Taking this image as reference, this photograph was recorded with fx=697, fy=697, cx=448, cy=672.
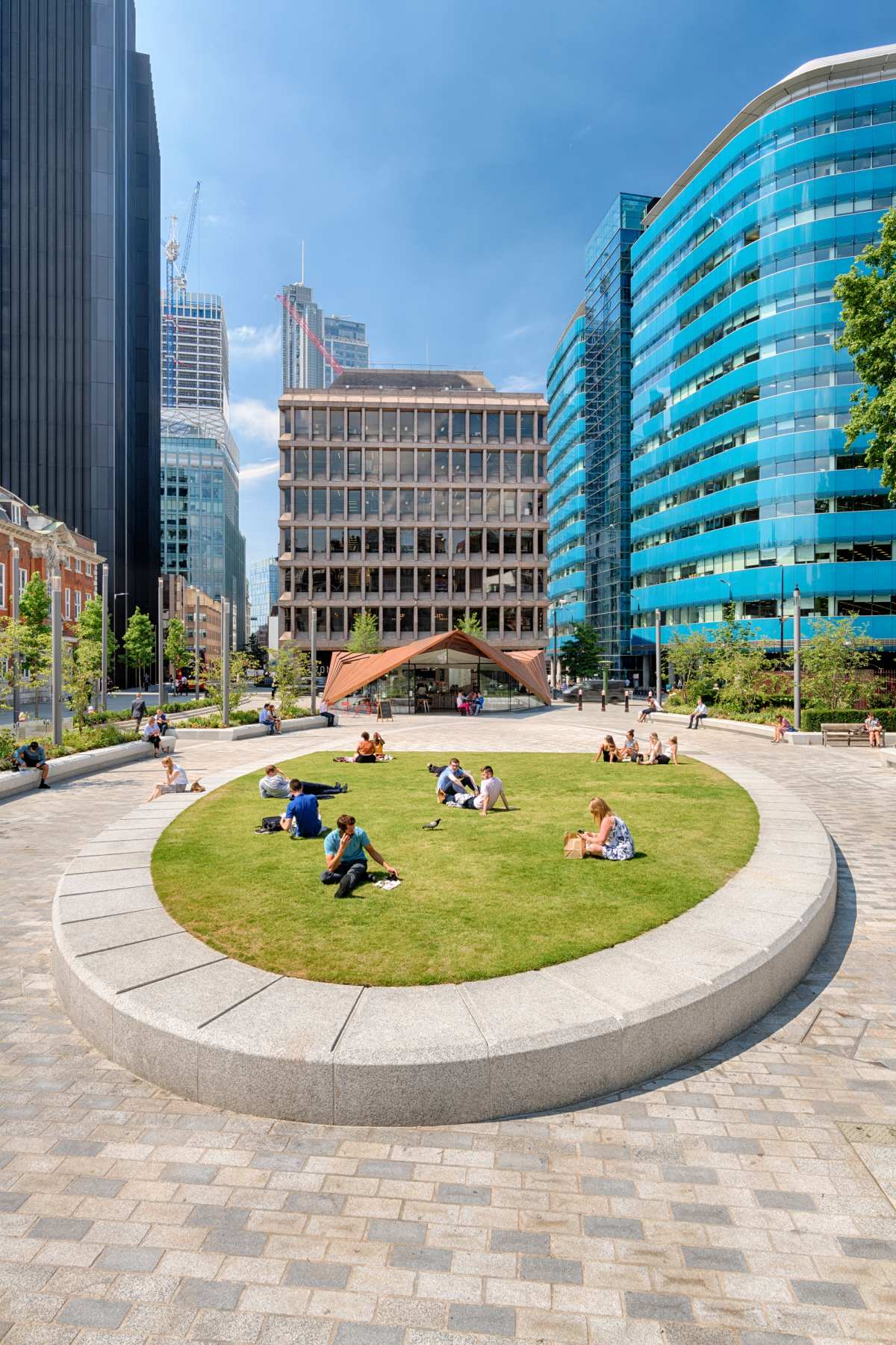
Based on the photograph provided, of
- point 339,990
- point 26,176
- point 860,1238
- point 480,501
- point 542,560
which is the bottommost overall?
point 860,1238

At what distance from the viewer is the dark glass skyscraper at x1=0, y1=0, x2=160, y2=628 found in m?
68.8

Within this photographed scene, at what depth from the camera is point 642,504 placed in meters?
71.5

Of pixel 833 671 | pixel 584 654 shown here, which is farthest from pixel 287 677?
pixel 584 654

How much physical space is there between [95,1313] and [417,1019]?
95.1 inches

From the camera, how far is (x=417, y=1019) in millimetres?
5129

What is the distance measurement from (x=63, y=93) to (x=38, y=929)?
→ 95.8 m

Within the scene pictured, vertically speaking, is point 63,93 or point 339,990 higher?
point 63,93

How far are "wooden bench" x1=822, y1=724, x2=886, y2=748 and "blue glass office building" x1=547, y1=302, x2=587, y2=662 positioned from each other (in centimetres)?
5839

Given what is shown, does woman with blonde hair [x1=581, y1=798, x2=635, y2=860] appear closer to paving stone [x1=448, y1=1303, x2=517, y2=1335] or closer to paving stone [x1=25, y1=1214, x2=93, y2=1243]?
paving stone [x1=448, y1=1303, x2=517, y2=1335]

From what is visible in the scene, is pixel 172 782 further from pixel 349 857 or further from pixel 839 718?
pixel 839 718

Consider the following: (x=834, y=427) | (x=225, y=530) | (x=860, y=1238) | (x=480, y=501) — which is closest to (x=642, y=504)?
(x=480, y=501)

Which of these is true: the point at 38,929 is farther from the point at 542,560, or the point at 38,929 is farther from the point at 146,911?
the point at 542,560

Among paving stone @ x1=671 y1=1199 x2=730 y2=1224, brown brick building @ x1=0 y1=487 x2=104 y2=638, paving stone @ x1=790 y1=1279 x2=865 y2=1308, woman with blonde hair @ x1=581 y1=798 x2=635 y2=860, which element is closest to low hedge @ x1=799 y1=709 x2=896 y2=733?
woman with blonde hair @ x1=581 y1=798 x2=635 y2=860

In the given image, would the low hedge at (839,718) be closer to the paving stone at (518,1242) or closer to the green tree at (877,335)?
the green tree at (877,335)
